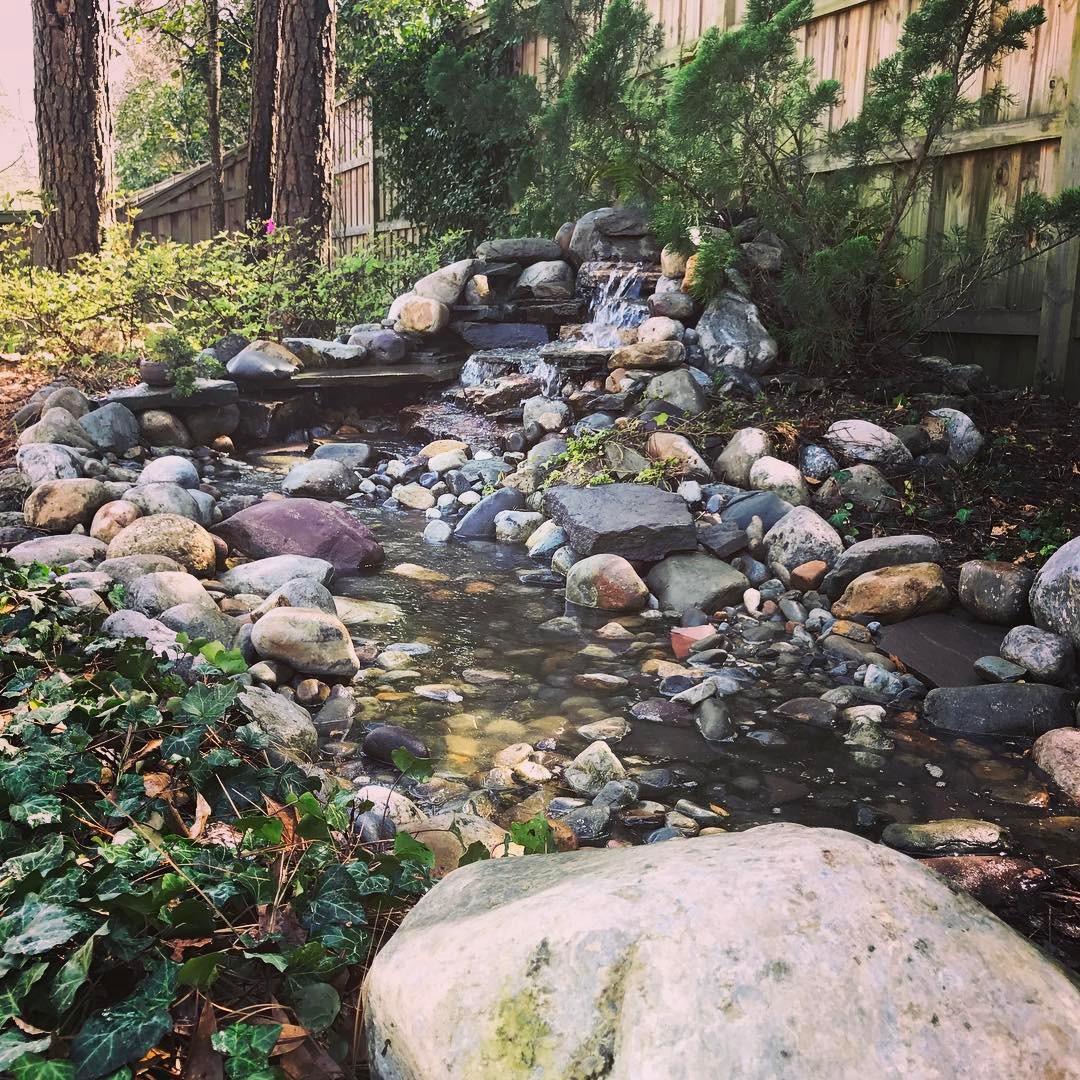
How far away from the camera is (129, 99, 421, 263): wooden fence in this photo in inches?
501

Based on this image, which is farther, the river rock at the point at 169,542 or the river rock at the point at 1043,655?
the river rock at the point at 169,542

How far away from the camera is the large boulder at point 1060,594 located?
337cm

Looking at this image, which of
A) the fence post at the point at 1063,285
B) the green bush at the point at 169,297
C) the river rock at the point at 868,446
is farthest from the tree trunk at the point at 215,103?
the fence post at the point at 1063,285

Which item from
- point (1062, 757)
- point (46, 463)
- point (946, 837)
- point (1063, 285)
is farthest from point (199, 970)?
point (1063, 285)

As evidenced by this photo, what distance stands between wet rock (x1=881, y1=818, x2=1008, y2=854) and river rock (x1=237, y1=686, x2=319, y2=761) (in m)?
1.55

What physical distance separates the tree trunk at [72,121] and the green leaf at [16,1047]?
9.05m

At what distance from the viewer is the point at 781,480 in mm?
5027

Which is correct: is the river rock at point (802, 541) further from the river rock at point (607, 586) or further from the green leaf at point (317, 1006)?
the green leaf at point (317, 1006)

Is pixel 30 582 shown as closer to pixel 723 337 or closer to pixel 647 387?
pixel 647 387

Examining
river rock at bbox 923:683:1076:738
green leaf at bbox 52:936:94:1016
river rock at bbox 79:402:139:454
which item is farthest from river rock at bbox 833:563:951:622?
river rock at bbox 79:402:139:454

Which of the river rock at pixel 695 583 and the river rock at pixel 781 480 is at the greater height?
the river rock at pixel 781 480

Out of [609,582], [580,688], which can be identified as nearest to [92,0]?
[609,582]

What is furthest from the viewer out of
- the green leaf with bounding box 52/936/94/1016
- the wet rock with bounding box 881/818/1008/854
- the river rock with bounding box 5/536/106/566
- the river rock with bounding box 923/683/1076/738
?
the river rock with bounding box 5/536/106/566

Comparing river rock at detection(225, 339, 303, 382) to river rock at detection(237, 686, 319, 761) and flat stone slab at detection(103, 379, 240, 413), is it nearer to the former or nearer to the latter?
flat stone slab at detection(103, 379, 240, 413)
